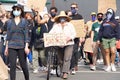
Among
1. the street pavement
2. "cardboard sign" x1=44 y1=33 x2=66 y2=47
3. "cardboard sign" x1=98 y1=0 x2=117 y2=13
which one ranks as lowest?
the street pavement

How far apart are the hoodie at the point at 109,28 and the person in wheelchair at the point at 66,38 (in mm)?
1889

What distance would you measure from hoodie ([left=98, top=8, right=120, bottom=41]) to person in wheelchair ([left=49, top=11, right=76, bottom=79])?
1.89 meters

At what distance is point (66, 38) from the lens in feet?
40.4

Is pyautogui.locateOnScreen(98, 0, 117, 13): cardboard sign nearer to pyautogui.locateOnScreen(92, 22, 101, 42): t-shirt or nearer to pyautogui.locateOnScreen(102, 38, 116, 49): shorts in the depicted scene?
pyautogui.locateOnScreen(92, 22, 101, 42): t-shirt

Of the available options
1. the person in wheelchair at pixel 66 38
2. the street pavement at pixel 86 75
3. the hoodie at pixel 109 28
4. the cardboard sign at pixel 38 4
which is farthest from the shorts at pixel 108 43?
the cardboard sign at pixel 38 4

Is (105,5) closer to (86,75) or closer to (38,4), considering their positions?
(38,4)

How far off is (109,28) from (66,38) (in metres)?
2.32

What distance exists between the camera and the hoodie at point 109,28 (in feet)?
46.6

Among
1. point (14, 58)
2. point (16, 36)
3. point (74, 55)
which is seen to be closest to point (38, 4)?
point (74, 55)

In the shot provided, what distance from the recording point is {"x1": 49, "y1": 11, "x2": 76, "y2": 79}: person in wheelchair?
12.4m

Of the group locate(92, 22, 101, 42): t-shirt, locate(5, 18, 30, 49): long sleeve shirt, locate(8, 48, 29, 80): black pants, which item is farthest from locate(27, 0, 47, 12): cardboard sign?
locate(8, 48, 29, 80): black pants

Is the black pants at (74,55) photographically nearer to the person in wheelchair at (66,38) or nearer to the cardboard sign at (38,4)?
the person in wheelchair at (66,38)

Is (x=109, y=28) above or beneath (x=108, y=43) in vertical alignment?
above

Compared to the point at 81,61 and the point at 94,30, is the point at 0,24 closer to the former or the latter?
the point at 94,30
